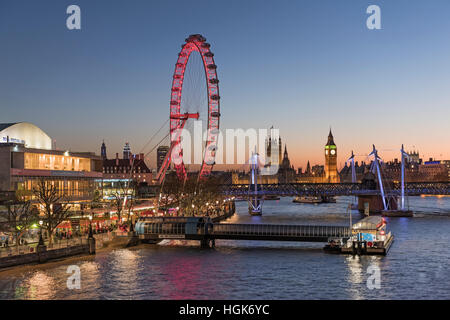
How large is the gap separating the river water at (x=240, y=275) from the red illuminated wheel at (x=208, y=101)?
34497 mm

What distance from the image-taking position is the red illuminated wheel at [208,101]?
308 ft

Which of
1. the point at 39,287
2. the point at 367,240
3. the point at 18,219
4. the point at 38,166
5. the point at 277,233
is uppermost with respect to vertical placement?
the point at 38,166

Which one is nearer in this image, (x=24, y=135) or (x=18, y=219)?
(x=18, y=219)

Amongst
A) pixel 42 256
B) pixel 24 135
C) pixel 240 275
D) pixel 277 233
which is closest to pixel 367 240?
pixel 277 233

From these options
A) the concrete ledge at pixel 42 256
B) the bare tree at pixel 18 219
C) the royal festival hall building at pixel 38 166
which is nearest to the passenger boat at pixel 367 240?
the concrete ledge at pixel 42 256

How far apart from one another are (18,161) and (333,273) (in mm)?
48219

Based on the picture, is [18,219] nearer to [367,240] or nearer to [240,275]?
[240,275]

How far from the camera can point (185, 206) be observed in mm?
104562

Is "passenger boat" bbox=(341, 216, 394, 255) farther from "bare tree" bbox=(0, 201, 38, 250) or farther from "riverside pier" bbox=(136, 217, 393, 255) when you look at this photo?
"bare tree" bbox=(0, 201, 38, 250)

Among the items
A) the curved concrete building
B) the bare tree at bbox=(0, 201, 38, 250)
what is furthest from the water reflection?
the curved concrete building

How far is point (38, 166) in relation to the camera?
270 feet

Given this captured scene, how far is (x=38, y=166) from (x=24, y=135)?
12060 mm

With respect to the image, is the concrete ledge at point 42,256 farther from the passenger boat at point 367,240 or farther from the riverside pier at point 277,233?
the passenger boat at point 367,240

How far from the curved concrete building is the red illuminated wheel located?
69.0 feet
